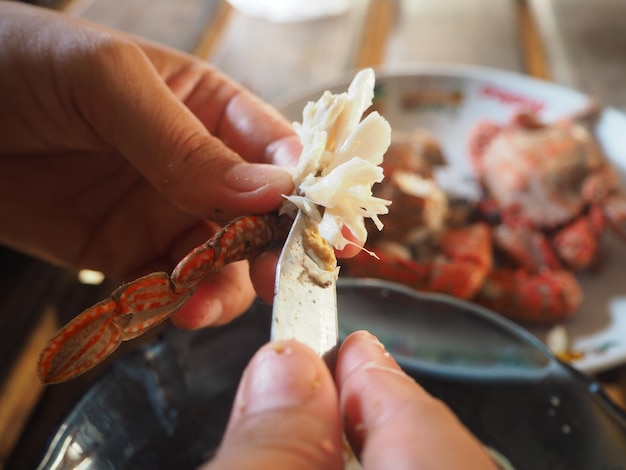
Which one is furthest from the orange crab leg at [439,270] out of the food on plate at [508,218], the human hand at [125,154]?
the human hand at [125,154]

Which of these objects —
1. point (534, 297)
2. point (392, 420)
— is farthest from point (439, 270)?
point (392, 420)

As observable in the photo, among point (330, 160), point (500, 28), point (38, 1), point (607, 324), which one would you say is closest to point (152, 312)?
point (330, 160)

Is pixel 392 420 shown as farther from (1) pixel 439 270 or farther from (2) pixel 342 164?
(1) pixel 439 270

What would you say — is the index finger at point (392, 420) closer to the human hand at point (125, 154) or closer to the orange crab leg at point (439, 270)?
the human hand at point (125, 154)

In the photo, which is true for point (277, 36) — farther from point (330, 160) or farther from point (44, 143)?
point (330, 160)

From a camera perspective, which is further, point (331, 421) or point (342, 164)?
point (342, 164)

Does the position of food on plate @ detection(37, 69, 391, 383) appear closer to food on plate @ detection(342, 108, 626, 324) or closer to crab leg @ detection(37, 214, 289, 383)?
crab leg @ detection(37, 214, 289, 383)
